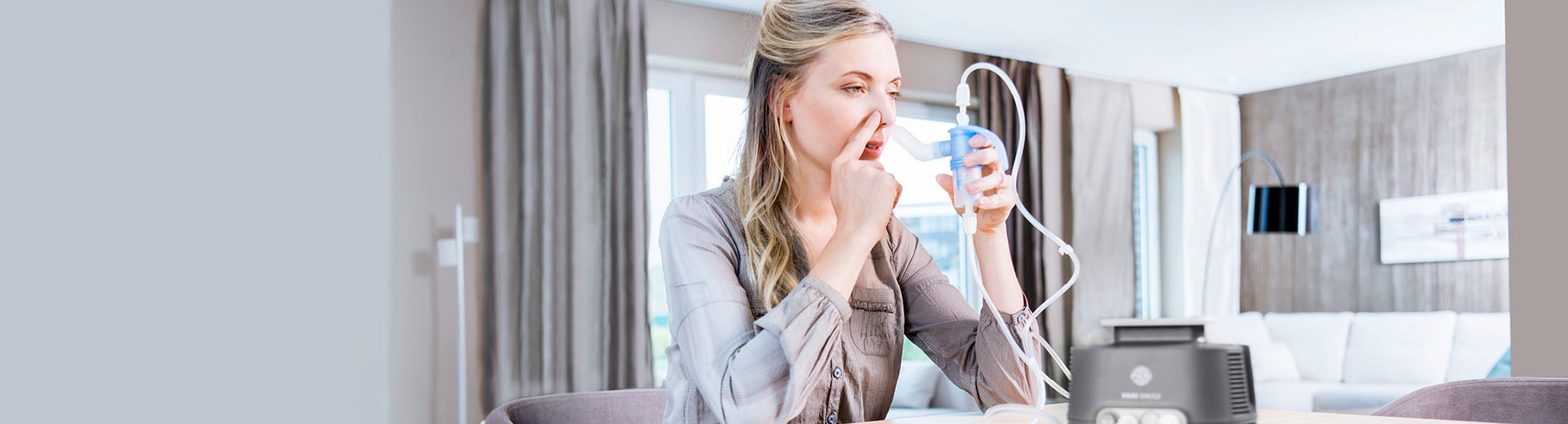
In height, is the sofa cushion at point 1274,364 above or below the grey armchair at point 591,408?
below

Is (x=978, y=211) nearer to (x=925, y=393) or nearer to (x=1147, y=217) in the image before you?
(x=925, y=393)

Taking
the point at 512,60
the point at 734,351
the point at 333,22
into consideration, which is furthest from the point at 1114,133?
the point at 734,351

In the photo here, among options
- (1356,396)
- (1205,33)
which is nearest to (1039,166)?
(1205,33)

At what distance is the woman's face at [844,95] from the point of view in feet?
4.67

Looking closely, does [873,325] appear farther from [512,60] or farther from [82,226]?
[512,60]

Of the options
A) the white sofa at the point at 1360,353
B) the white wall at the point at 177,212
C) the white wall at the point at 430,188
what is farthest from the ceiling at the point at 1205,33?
the white wall at the point at 177,212

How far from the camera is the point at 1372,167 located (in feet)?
21.5

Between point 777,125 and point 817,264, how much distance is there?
32cm

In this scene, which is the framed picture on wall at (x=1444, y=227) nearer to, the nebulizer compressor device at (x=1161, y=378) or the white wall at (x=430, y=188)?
the white wall at (x=430, y=188)

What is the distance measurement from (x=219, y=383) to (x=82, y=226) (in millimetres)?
429

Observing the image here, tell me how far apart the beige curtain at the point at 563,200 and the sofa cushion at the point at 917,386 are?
1.17 meters

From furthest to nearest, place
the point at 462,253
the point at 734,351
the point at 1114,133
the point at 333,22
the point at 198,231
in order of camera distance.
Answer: the point at 1114,133
the point at 462,253
the point at 333,22
the point at 198,231
the point at 734,351

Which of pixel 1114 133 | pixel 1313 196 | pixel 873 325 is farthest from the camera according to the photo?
pixel 1114 133

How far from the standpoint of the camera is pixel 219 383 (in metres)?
2.40
